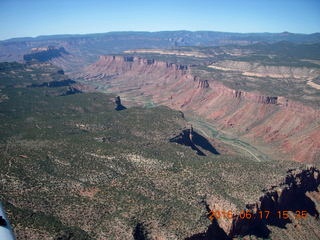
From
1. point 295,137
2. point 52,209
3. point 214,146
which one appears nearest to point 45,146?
point 52,209

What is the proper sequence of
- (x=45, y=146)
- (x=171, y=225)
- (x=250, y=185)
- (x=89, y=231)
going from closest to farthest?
(x=89, y=231)
(x=171, y=225)
(x=250, y=185)
(x=45, y=146)

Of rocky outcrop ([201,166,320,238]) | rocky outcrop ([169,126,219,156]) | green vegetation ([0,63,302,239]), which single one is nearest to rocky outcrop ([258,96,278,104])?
rocky outcrop ([169,126,219,156])

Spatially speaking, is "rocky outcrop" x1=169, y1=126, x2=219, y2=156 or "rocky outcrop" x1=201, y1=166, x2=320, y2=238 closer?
"rocky outcrop" x1=201, y1=166, x2=320, y2=238

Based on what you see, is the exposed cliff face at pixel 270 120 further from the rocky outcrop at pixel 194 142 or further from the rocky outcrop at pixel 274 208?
the rocky outcrop at pixel 274 208

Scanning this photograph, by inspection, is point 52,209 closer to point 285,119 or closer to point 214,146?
point 214,146

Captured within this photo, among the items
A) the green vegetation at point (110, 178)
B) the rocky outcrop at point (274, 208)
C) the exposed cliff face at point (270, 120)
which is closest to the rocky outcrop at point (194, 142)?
the green vegetation at point (110, 178)

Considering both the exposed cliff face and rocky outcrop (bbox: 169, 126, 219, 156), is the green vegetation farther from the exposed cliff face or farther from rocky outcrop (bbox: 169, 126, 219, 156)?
the exposed cliff face

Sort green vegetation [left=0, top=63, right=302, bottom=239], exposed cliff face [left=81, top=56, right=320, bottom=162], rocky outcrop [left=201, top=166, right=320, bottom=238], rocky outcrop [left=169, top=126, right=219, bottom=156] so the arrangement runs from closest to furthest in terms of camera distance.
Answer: green vegetation [left=0, top=63, right=302, bottom=239] → rocky outcrop [left=201, top=166, right=320, bottom=238] → rocky outcrop [left=169, top=126, right=219, bottom=156] → exposed cliff face [left=81, top=56, right=320, bottom=162]

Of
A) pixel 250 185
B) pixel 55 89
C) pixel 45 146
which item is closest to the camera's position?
pixel 250 185
